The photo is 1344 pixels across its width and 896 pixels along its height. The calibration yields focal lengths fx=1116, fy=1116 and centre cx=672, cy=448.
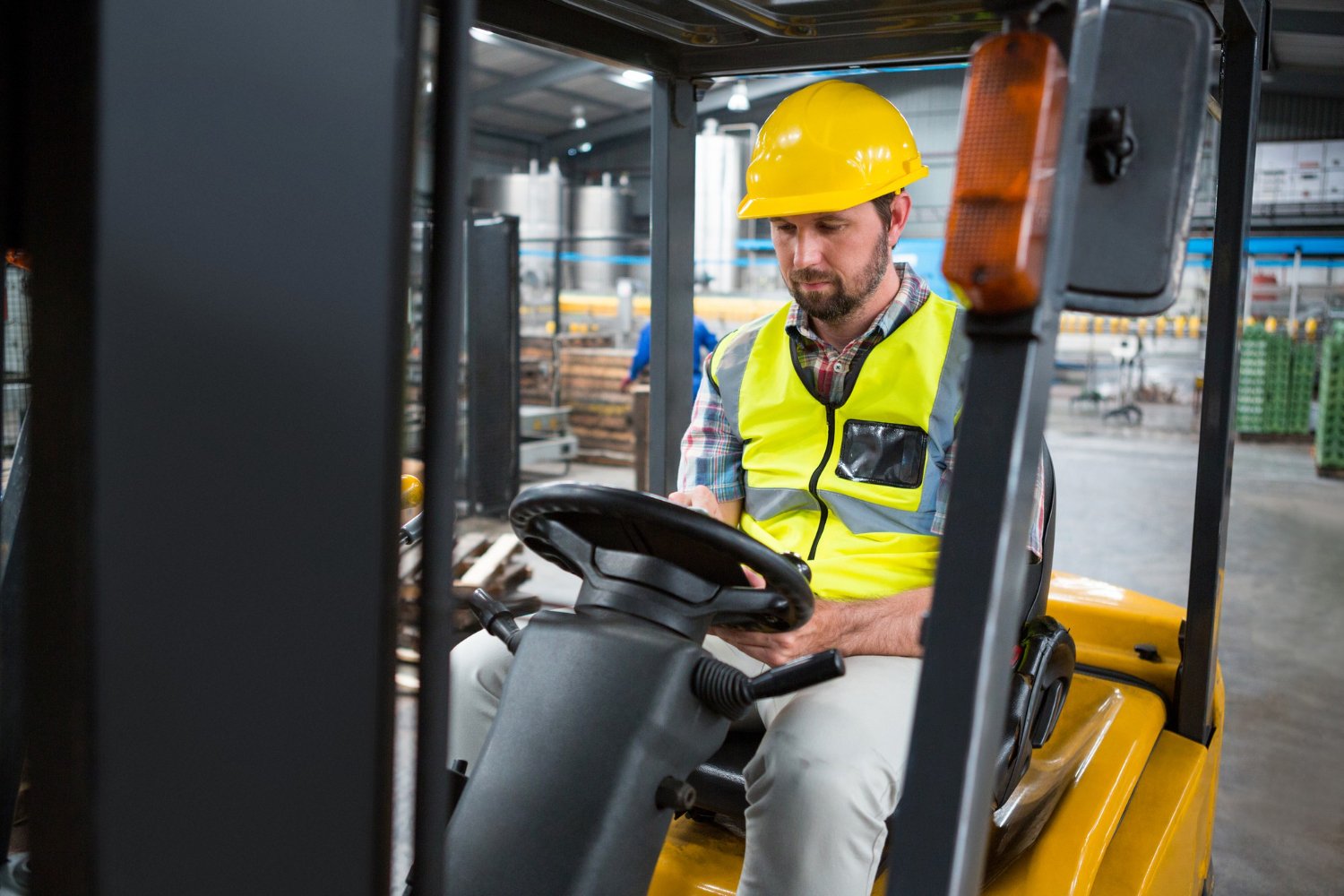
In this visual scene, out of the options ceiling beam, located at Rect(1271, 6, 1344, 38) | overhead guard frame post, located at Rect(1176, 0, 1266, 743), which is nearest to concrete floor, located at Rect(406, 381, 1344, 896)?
overhead guard frame post, located at Rect(1176, 0, 1266, 743)

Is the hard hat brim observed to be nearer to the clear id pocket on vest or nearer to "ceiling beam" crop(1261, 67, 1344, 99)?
the clear id pocket on vest

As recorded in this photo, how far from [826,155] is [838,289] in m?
0.25

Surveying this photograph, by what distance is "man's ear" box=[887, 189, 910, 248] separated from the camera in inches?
84.6

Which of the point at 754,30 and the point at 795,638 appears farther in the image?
the point at 754,30

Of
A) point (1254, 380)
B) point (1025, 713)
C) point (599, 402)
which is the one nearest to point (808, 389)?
point (1025, 713)

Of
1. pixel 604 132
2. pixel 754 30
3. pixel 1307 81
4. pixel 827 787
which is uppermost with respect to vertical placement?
pixel 604 132

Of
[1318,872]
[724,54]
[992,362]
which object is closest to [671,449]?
[724,54]

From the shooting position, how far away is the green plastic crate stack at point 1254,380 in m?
14.5

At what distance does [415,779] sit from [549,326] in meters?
11.2

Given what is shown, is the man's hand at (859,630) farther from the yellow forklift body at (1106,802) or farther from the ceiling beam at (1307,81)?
the ceiling beam at (1307,81)

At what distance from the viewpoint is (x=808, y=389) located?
2.13 m

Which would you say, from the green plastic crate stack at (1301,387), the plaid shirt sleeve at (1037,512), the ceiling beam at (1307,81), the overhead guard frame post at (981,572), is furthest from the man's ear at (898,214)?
the ceiling beam at (1307,81)

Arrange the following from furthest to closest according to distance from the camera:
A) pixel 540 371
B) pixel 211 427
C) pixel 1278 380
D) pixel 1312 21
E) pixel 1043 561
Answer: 1. pixel 1278 380
2. pixel 540 371
3. pixel 1312 21
4. pixel 1043 561
5. pixel 211 427

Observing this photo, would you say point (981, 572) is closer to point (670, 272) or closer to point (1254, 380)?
point (670, 272)
